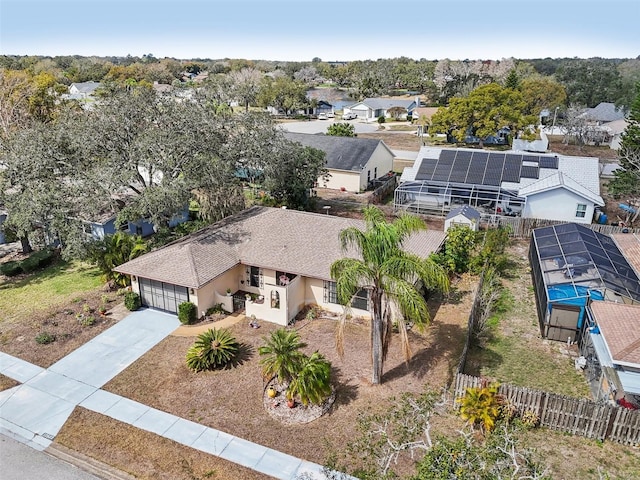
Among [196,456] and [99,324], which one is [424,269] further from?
[99,324]

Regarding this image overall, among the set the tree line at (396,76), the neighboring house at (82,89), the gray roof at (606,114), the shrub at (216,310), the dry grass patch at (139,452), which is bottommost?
the dry grass patch at (139,452)

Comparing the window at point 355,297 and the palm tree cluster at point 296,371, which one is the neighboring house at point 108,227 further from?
the palm tree cluster at point 296,371

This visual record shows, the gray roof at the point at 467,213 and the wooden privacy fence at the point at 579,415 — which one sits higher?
the gray roof at the point at 467,213

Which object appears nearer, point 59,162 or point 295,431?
point 295,431

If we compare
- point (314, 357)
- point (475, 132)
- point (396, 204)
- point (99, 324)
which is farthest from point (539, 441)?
point (475, 132)

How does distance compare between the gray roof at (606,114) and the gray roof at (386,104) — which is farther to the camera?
the gray roof at (386,104)

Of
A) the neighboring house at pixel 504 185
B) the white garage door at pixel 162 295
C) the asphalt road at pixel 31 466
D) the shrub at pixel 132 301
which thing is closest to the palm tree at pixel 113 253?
the shrub at pixel 132 301

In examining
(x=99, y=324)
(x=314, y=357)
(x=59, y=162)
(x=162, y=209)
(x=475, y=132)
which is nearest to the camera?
(x=314, y=357)

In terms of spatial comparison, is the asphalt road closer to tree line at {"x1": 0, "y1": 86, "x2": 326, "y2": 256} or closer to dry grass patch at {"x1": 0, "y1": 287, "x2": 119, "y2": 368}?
dry grass patch at {"x1": 0, "y1": 287, "x2": 119, "y2": 368}
